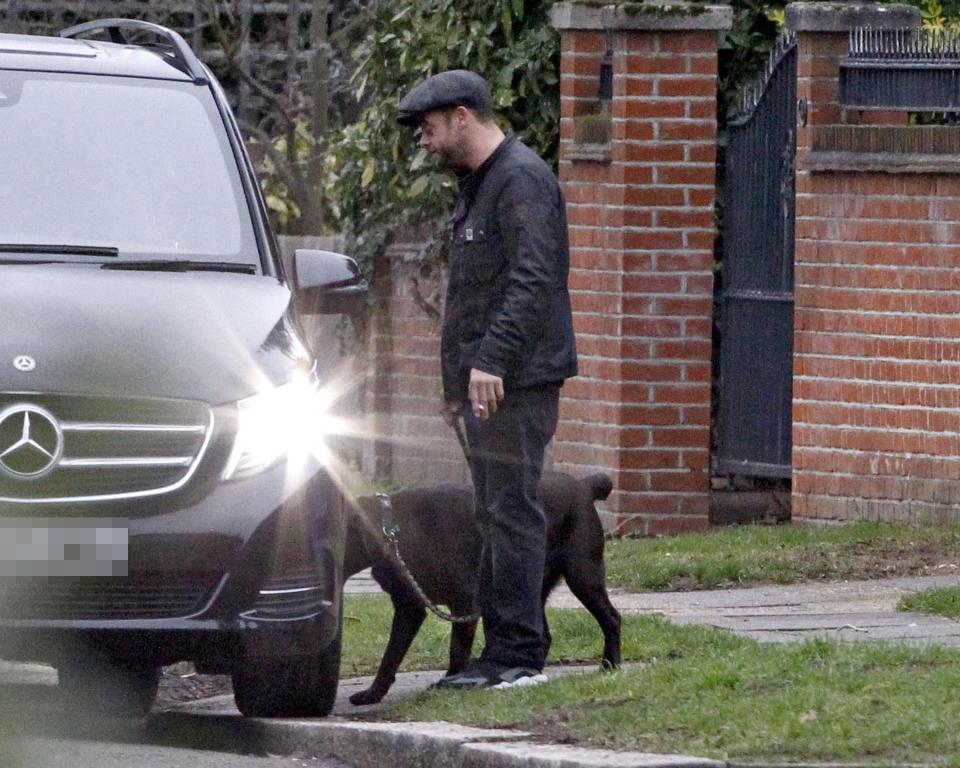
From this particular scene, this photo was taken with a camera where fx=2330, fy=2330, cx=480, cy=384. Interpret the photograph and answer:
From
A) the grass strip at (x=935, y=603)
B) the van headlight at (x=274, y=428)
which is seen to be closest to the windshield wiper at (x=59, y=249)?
the van headlight at (x=274, y=428)

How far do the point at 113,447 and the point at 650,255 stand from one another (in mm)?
5642

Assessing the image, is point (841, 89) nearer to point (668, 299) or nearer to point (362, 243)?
point (668, 299)

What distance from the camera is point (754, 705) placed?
600cm

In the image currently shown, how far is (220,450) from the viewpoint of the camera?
20.5 ft

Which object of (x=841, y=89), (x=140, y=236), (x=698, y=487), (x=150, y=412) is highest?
(x=841, y=89)

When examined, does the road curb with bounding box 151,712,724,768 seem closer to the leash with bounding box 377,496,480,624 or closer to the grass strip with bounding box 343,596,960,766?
the grass strip with bounding box 343,596,960,766

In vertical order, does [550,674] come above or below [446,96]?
below

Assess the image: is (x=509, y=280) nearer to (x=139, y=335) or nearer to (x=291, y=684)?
(x=139, y=335)

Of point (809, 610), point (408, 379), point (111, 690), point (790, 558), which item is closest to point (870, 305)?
point (790, 558)

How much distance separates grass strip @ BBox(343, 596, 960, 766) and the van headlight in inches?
35.8

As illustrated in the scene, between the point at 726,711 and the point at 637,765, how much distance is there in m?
0.59

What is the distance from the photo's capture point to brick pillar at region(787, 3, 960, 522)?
10688 millimetres

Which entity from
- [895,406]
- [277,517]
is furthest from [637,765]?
[895,406]

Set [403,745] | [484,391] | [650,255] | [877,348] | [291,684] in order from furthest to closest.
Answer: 1. [650,255]
2. [877,348]
3. [291,684]
4. [484,391]
5. [403,745]
